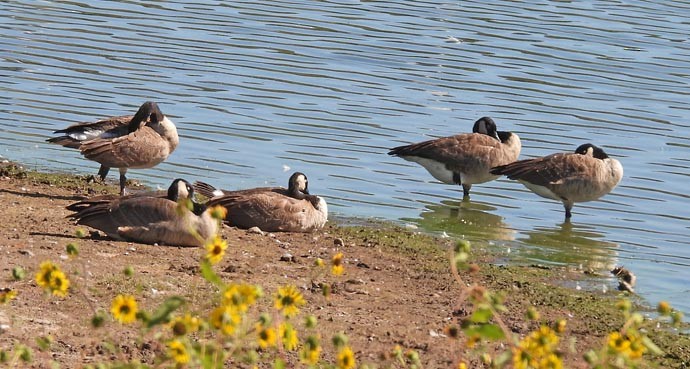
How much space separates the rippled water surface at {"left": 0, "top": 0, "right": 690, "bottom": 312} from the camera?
1495 cm

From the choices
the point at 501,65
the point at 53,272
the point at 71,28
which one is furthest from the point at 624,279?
the point at 71,28

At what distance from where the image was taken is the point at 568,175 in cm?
1518

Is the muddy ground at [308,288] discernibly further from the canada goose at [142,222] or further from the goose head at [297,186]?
the goose head at [297,186]

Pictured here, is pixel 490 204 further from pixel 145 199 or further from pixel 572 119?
pixel 145 199

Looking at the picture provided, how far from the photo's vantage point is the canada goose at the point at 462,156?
15844mm

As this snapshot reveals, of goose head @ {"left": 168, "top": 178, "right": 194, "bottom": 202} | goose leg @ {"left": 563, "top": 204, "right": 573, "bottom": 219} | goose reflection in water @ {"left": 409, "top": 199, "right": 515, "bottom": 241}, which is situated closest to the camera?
goose head @ {"left": 168, "top": 178, "right": 194, "bottom": 202}

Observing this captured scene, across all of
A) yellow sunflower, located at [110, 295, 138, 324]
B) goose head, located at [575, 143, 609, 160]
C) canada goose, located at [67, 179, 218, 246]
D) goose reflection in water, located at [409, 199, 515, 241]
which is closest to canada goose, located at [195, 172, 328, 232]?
canada goose, located at [67, 179, 218, 246]

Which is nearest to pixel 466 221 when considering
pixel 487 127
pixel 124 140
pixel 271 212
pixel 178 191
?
pixel 487 127

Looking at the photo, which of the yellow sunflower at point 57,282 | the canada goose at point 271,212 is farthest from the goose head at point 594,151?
the yellow sunflower at point 57,282

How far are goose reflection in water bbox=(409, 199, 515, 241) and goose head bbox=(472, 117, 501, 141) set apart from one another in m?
1.06

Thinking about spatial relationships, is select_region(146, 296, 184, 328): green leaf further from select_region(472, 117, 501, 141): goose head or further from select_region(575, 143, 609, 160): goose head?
select_region(472, 117, 501, 141): goose head

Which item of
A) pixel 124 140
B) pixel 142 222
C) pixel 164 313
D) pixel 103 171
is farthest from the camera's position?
pixel 103 171

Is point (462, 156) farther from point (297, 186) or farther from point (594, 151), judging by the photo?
point (297, 186)

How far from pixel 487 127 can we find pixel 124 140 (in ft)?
16.4
